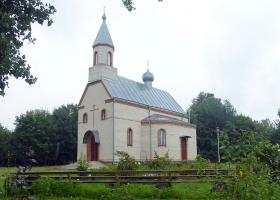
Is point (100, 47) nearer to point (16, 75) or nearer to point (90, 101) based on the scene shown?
point (90, 101)

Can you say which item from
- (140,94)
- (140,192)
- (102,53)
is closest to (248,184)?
(140,192)

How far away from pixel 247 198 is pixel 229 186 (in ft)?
1.89

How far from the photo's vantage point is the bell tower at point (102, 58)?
32.4 m

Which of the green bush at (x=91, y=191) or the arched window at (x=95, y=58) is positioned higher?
the arched window at (x=95, y=58)

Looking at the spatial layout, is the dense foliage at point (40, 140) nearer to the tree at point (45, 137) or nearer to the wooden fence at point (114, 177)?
the tree at point (45, 137)

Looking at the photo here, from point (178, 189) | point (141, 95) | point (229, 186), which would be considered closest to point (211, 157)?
point (141, 95)

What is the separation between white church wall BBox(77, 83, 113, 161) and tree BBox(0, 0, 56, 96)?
59.7 ft

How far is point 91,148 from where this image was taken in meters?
31.9

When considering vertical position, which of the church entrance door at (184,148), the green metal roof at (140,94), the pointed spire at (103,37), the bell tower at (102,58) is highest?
the pointed spire at (103,37)

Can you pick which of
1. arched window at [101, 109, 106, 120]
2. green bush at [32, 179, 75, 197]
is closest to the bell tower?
arched window at [101, 109, 106, 120]

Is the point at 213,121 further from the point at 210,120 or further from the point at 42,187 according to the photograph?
the point at 42,187

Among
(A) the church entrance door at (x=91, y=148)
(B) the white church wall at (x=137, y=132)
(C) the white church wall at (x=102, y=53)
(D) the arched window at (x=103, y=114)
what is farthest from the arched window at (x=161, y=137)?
(C) the white church wall at (x=102, y=53)

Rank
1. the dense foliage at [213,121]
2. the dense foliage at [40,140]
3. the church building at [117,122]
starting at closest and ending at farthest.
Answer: the church building at [117,122] → the dense foliage at [40,140] → the dense foliage at [213,121]

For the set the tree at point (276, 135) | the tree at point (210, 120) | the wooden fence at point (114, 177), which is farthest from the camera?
the tree at point (210, 120)
